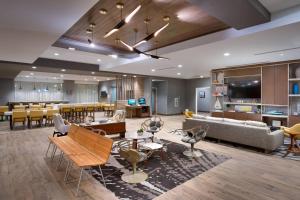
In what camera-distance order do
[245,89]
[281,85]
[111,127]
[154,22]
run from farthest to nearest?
[245,89]
[281,85]
[111,127]
[154,22]

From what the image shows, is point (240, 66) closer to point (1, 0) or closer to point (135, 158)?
point (135, 158)

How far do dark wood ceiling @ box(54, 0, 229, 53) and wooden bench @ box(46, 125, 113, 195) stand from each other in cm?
235

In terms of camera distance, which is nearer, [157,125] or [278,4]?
[278,4]

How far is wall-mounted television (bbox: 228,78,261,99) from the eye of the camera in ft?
24.5

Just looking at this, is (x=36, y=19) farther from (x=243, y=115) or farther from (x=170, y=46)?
(x=243, y=115)

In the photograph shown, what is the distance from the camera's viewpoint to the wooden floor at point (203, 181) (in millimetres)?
2740

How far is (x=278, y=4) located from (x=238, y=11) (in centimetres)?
78

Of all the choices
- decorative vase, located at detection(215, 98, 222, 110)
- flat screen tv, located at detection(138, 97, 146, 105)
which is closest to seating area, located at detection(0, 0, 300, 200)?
decorative vase, located at detection(215, 98, 222, 110)

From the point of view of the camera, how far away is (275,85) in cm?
686

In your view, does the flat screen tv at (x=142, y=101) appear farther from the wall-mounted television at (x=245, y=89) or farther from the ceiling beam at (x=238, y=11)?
the ceiling beam at (x=238, y=11)

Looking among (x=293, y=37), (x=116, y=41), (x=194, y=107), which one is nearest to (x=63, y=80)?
(x=194, y=107)

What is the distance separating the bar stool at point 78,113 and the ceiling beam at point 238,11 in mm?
8598

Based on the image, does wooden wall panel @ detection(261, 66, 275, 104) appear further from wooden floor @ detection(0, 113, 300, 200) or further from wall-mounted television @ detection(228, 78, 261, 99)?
wooden floor @ detection(0, 113, 300, 200)

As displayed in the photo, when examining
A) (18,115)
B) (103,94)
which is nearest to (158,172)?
(18,115)
